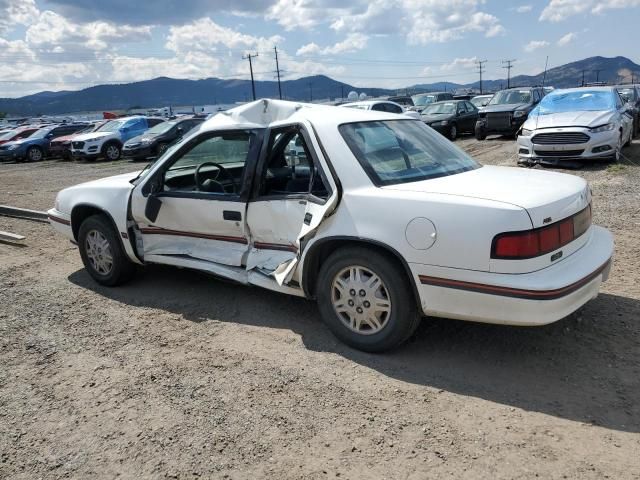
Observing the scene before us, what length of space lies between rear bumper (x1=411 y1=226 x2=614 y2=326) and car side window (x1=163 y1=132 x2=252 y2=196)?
1843mm

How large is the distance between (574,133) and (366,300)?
851 cm

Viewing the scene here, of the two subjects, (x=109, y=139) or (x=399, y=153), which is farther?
(x=109, y=139)

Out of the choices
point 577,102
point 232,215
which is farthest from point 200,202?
point 577,102

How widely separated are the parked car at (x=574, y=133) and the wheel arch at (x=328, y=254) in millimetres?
8239

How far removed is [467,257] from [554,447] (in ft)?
3.45

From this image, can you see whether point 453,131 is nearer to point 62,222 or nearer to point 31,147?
point 62,222

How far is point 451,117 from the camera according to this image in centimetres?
1945

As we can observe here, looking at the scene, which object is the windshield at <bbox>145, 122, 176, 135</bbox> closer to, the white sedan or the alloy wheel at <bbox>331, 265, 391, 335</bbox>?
the white sedan

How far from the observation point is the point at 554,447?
8.57 ft

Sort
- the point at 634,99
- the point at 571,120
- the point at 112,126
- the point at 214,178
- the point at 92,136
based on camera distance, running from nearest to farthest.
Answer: the point at 214,178 < the point at 571,120 < the point at 634,99 < the point at 92,136 < the point at 112,126

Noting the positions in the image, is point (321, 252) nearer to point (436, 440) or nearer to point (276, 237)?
point (276, 237)

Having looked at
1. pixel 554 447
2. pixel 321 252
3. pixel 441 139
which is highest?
pixel 441 139

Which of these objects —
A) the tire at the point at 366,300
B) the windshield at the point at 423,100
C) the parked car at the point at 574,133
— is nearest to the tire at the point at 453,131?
the windshield at the point at 423,100

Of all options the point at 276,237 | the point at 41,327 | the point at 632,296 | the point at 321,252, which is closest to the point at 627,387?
the point at 632,296
